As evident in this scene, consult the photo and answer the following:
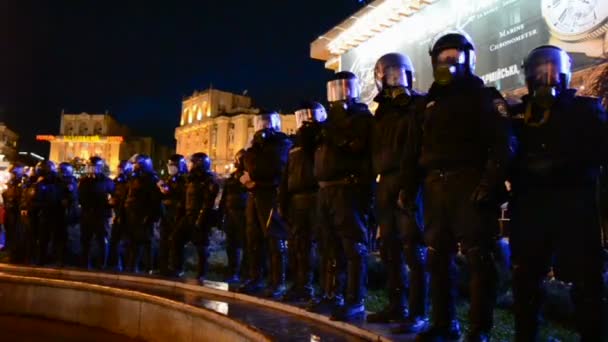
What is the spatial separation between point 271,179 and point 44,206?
16.2 ft

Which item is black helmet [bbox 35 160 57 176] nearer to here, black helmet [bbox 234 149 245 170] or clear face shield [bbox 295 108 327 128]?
black helmet [bbox 234 149 245 170]

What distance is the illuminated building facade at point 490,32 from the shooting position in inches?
407

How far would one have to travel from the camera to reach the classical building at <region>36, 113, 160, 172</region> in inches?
3307

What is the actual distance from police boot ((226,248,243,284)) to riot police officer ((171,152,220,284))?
43cm

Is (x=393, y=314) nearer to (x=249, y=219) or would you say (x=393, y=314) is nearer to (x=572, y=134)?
(x=572, y=134)

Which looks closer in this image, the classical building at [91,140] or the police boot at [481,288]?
the police boot at [481,288]

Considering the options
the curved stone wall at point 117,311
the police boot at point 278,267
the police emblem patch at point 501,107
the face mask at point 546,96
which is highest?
the face mask at point 546,96

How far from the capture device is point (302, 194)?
5.62 metres

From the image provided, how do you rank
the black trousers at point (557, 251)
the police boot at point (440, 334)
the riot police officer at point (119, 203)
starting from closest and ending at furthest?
the black trousers at point (557, 251)
the police boot at point (440, 334)
the riot police officer at point (119, 203)

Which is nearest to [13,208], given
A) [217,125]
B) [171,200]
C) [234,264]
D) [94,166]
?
[94,166]

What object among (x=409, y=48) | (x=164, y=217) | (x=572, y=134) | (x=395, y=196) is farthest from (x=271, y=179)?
(x=409, y=48)

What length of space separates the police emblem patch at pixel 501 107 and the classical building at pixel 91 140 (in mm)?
82833

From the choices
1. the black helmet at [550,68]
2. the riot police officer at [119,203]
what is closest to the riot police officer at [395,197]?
the black helmet at [550,68]

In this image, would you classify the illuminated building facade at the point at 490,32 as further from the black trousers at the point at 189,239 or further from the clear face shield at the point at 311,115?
the black trousers at the point at 189,239
